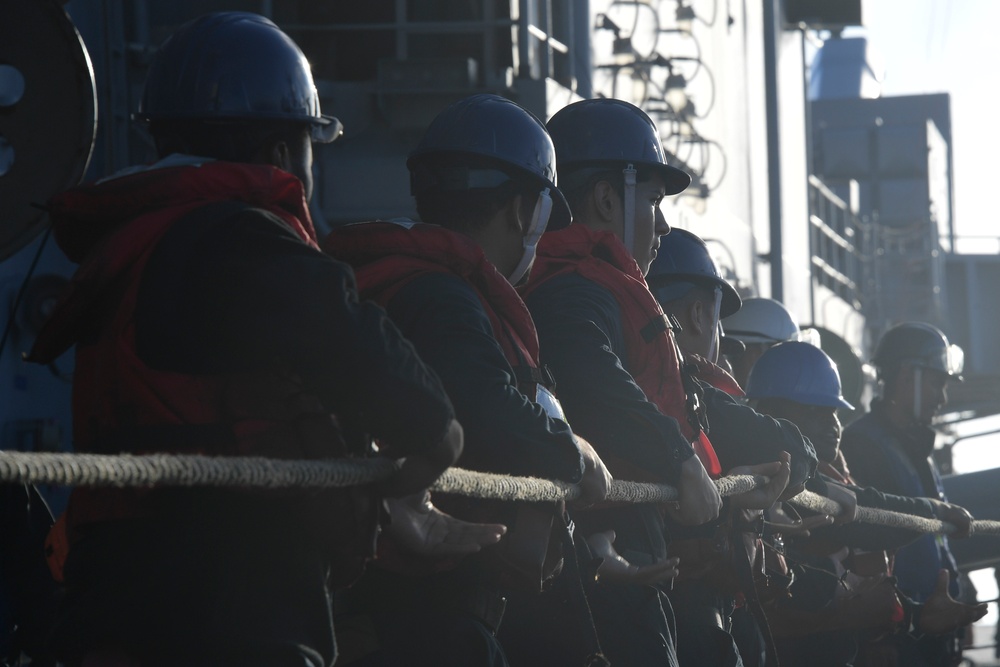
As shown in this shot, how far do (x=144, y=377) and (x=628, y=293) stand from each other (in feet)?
6.30

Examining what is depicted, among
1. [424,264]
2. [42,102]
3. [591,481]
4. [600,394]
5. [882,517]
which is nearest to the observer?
[424,264]

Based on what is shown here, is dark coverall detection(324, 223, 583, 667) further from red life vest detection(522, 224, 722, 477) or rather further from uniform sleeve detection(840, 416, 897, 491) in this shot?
uniform sleeve detection(840, 416, 897, 491)

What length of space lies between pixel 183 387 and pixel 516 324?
1138mm

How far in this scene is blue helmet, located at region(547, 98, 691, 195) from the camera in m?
4.97

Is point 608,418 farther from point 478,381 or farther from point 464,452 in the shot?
point 478,381

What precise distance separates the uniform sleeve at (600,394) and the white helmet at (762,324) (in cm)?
560

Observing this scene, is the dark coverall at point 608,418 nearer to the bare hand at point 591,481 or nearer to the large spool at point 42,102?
the bare hand at point 591,481

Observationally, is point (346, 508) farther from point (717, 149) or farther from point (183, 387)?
point (717, 149)

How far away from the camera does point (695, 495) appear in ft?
14.1

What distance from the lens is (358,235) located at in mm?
3596

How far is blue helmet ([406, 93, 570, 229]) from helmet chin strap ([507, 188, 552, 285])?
0.05 meters

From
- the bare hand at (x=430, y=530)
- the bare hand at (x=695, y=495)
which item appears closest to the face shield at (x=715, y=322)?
the bare hand at (x=695, y=495)

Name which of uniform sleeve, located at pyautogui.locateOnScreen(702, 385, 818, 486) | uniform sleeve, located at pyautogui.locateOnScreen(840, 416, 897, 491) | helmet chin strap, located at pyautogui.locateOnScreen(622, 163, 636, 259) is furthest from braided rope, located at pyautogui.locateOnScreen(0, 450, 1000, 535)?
uniform sleeve, located at pyautogui.locateOnScreen(840, 416, 897, 491)

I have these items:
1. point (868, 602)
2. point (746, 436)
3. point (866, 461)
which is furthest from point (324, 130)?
point (866, 461)
